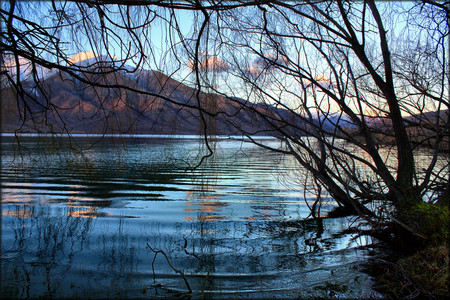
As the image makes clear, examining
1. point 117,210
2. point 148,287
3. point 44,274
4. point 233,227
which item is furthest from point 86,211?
point 148,287

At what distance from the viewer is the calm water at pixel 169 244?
13.1 ft

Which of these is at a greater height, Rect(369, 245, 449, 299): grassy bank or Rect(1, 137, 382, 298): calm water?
Rect(369, 245, 449, 299): grassy bank

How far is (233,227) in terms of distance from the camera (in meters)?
7.26

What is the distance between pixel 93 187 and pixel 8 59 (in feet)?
34.3

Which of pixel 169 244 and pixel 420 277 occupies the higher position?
pixel 420 277

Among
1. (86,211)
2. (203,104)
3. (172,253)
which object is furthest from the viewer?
(86,211)

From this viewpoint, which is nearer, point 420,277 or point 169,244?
point 420,277

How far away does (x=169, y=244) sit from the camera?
230 inches

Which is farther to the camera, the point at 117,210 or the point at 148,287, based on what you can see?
the point at 117,210

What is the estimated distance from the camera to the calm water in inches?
157

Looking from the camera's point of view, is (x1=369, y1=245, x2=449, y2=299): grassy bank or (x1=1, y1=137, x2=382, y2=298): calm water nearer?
(x1=369, y1=245, x2=449, y2=299): grassy bank

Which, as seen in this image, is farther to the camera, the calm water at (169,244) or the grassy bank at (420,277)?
the calm water at (169,244)

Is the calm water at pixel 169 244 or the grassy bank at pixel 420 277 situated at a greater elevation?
the grassy bank at pixel 420 277

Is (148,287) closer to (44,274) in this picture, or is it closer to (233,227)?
(44,274)
